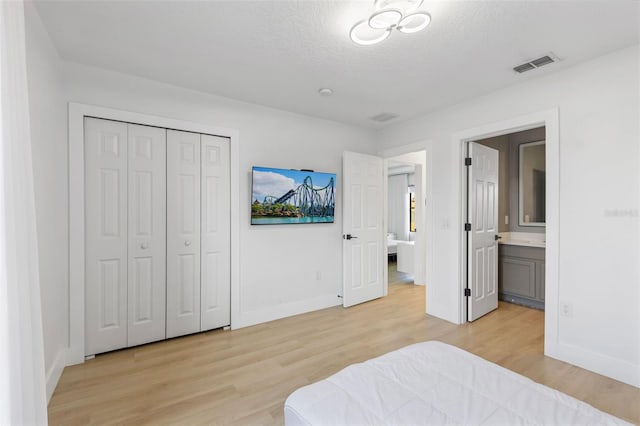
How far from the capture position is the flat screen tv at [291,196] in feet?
11.3

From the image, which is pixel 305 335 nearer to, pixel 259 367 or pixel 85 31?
pixel 259 367

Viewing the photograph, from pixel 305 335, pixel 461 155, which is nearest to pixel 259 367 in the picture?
pixel 305 335

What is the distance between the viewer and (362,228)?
13.9ft

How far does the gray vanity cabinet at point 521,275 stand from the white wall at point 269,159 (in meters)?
2.33

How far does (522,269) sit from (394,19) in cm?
373

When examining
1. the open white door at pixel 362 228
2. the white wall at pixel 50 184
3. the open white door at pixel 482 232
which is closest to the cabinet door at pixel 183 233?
the white wall at pixel 50 184

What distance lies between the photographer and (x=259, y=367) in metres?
2.53

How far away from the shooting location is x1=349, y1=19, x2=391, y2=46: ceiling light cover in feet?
6.27

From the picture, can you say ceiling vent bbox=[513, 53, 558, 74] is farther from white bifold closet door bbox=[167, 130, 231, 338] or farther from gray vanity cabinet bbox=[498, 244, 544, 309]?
white bifold closet door bbox=[167, 130, 231, 338]

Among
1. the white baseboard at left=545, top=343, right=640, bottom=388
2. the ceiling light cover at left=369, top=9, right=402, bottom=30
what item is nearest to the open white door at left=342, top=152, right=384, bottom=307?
the white baseboard at left=545, top=343, right=640, bottom=388

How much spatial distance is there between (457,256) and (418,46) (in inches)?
89.5

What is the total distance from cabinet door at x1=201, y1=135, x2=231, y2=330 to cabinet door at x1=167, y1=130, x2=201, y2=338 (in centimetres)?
7

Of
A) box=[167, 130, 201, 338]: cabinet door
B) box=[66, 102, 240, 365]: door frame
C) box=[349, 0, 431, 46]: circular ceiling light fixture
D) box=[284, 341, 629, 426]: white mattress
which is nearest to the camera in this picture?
box=[284, 341, 629, 426]: white mattress

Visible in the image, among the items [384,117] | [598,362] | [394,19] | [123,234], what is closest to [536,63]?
[394,19]
